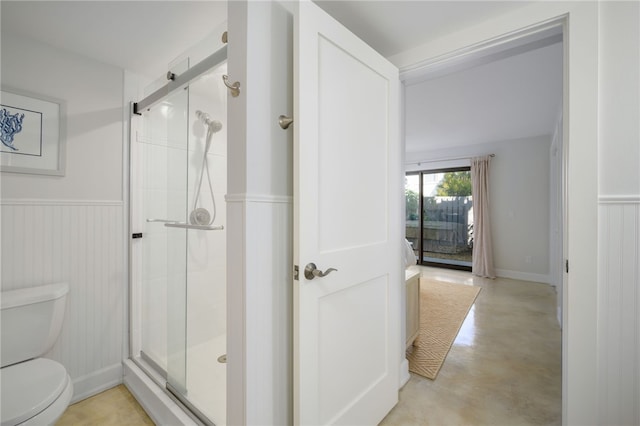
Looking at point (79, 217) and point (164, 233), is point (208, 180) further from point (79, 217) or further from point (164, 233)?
point (79, 217)

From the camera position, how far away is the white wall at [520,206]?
4531 millimetres

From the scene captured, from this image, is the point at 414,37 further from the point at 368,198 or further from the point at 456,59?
the point at 368,198

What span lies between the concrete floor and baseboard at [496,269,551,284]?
1.55 metres

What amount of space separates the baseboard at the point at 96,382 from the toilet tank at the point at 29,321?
1.44 ft

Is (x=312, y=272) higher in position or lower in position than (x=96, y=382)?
higher

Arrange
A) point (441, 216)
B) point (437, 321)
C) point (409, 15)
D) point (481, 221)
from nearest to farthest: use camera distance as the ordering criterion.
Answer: point (409, 15)
point (437, 321)
point (481, 221)
point (441, 216)

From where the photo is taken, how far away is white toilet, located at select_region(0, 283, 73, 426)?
1091 millimetres

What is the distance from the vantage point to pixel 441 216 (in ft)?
18.6

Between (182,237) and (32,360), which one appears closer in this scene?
(32,360)

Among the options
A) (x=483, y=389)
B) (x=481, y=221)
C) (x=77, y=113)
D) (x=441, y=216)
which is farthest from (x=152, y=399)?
(x=441, y=216)

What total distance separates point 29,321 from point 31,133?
109cm

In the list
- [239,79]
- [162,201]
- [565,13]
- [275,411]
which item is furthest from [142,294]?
[565,13]

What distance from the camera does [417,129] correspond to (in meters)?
4.22

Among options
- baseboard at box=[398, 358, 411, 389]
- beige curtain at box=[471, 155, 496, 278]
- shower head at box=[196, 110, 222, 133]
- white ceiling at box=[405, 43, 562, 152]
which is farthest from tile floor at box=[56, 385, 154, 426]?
beige curtain at box=[471, 155, 496, 278]
